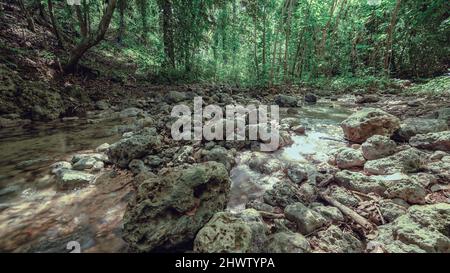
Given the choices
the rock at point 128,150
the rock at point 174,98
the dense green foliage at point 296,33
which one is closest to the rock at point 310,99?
the dense green foliage at point 296,33

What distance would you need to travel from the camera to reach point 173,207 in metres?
2.25

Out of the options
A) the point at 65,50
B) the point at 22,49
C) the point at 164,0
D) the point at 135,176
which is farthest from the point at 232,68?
the point at 135,176

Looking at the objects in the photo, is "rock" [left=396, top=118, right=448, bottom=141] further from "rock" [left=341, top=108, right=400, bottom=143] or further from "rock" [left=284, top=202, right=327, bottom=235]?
"rock" [left=284, top=202, right=327, bottom=235]

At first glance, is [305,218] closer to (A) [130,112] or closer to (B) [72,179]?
(B) [72,179]

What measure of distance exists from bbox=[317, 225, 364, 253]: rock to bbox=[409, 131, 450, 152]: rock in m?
2.48

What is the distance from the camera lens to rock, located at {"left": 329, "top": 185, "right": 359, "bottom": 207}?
8.56 feet

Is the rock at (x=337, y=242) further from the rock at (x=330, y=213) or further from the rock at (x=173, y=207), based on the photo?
the rock at (x=173, y=207)

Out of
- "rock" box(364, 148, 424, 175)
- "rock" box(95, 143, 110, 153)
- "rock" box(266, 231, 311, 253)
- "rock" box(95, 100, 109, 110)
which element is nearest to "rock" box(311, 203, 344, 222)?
"rock" box(266, 231, 311, 253)

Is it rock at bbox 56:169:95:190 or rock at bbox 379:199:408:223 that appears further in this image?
rock at bbox 56:169:95:190

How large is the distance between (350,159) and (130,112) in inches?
252

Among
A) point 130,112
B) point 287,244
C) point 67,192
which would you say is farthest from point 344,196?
point 130,112

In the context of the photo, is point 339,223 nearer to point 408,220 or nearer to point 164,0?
point 408,220

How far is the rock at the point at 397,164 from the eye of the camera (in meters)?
3.03
